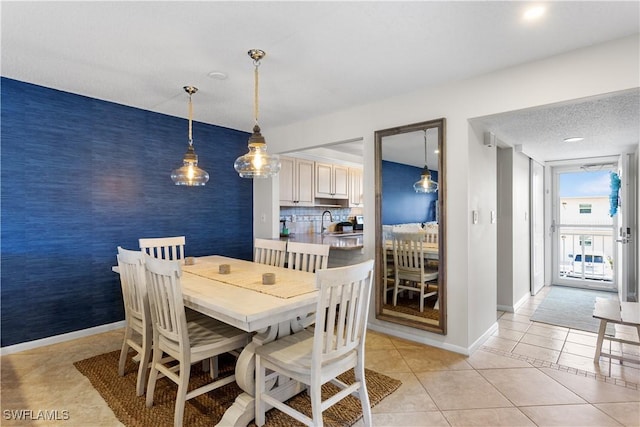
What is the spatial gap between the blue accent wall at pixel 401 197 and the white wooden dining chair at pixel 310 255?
2.80 feet

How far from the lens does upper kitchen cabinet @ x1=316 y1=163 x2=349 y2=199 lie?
5602mm

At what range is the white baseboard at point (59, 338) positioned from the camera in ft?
9.40

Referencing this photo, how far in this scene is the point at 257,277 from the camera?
7.93 ft

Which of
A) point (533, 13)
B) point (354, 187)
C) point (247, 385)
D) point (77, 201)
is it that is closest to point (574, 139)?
point (533, 13)

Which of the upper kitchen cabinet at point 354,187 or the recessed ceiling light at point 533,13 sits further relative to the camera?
the upper kitchen cabinet at point 354,187

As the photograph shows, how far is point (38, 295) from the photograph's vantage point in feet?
9.80

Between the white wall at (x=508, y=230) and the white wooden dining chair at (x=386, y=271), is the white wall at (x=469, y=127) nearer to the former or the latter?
the white wooden dining chair at (x=386, y=271)

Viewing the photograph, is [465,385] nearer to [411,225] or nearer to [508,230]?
[411,225]

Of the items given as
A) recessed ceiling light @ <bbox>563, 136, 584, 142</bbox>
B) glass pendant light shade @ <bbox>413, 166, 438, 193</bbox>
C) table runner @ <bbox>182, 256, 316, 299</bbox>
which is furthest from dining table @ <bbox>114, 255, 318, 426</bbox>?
recessed ceiling light @ <bbox>563, 136, 584, 142</bbox>

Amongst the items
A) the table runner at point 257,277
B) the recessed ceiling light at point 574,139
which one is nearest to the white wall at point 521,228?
the recessed ceiling light at point 574,139

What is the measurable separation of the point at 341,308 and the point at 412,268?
1778 millimetres

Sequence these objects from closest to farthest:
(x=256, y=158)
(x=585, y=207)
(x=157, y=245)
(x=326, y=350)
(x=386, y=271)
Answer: (x=326, y=350), (x=256, y=158), (x=157, y=245), (x=386, y=271), (x=585, y=207)

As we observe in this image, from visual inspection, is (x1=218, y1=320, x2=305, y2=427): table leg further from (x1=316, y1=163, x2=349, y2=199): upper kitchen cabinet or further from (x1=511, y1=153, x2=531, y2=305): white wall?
(x1=316, y1=163, x2=349, y2=199): upper kitchen cabinet

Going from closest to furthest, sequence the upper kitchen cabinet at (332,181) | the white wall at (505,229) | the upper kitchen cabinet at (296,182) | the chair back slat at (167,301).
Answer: the chair back slat at (167,301) < the white wall at (505,229) < the upper kitchen cabinet at (296,182) < the upper kitchen cabinet at (332,181)
